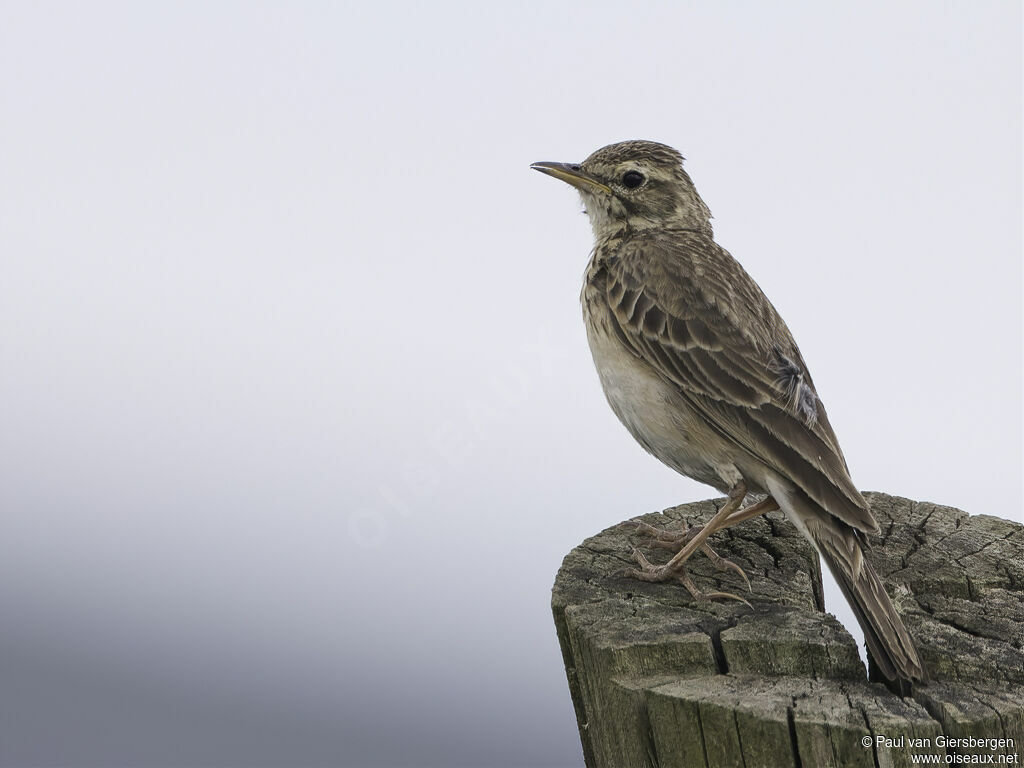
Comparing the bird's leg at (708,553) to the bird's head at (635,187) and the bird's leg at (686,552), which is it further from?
the bird's head at (635,187)

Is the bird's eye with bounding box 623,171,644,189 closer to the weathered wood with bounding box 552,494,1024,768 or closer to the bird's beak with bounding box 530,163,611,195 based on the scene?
the bird's beak with bounding box 530,163,611,195

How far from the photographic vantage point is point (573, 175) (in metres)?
6.21

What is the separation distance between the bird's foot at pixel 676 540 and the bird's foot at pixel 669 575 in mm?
31

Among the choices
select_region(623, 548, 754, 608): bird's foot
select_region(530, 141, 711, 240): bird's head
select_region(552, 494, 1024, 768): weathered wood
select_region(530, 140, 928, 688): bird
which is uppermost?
select_region(530, 141, 711, 240): bird's head

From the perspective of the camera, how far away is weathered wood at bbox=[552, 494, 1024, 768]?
3.80 m

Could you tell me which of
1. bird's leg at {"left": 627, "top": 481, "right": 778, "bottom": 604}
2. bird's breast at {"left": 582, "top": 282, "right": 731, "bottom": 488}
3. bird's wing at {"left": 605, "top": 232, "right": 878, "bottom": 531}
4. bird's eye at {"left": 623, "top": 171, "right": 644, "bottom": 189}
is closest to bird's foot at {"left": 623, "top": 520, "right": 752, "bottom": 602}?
bird's leg at {"left": 627, "top": 481, "right": 778, "bottom": 604}

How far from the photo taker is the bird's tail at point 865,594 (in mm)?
4145

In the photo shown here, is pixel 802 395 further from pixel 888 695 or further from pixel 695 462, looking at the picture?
pixel 888 695

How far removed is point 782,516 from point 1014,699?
227cm

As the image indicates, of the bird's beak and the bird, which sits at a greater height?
the bird's beak

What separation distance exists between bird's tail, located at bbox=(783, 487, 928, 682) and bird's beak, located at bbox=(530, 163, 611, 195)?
221 cm

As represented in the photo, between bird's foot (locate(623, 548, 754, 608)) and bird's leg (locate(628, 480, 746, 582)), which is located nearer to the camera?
bird's foot (locate(623, 548, 754, 608))

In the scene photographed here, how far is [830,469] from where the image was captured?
4.92m

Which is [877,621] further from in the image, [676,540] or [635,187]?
[635,187]
